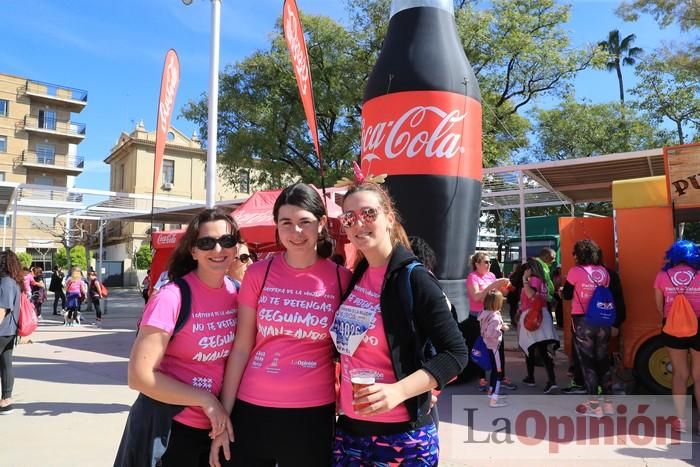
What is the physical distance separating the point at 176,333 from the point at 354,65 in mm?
15661

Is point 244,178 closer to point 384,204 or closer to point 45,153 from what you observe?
point 384,204

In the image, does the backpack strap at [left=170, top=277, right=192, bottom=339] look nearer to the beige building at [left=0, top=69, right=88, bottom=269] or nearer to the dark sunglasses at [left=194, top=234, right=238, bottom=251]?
the dark sunglasses at [left=194, top=234, right=238, bottom=251]

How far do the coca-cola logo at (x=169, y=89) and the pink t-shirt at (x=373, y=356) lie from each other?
5.92 meters

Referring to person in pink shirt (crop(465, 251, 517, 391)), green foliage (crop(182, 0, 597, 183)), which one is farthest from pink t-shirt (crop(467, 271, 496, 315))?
green foliage (crop(182, 0, 597, 183))

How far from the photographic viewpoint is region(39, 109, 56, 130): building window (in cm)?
4131

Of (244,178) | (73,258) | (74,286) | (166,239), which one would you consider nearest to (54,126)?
(73,258)

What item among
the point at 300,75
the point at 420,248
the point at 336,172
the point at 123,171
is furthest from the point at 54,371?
the point at 123,171

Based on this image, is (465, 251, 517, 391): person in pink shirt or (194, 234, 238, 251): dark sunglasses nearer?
(194, 234, 238, 251): dark sunglasses

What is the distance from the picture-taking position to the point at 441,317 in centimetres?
170

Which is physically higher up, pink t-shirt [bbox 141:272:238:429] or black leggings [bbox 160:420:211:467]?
pink t-shirt [bbox 141:272:238:429]

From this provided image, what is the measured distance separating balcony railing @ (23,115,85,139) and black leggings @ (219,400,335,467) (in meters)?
46.1

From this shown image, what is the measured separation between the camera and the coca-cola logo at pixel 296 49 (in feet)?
20.1

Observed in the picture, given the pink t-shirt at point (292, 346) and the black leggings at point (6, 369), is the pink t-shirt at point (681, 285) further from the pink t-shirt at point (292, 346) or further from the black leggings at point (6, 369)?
the black leggings at point (6, 369)

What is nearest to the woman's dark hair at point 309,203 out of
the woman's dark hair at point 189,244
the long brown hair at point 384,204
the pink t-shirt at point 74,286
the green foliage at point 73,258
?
the long brown hair at point 384,204
